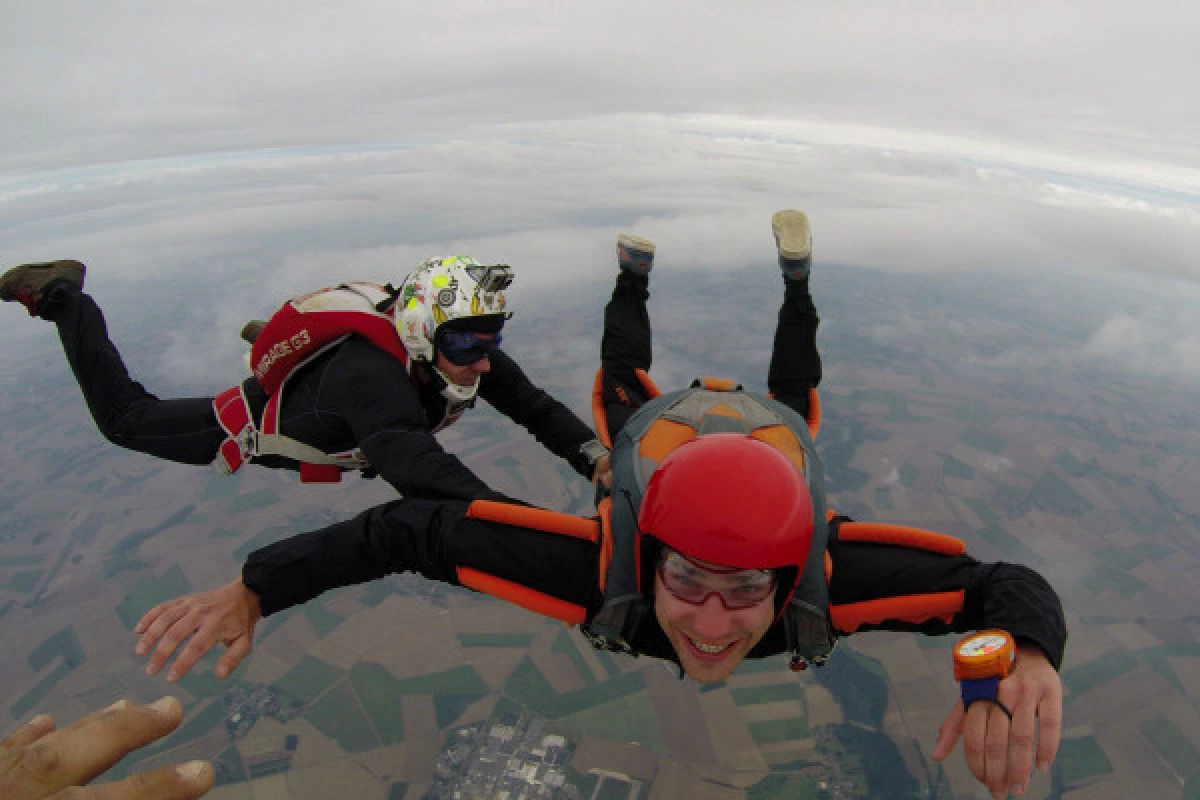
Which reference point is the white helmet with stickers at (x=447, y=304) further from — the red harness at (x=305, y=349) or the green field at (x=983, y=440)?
the green field at (x=983, y=440)

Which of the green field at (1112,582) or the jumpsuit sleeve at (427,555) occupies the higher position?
the jumpsuit sleeve at (427,555)

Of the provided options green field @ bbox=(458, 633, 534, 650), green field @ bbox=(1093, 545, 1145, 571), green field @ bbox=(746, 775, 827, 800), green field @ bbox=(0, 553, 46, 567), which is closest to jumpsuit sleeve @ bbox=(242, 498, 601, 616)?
green field @ bbox=(746, 775, 827, 800)

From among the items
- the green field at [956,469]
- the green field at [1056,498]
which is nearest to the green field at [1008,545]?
the green field at [1056,498]

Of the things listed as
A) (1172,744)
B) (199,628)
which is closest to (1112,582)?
(1172,744)

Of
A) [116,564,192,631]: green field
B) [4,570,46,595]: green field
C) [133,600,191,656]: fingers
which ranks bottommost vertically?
[4,570,46,595]: green field

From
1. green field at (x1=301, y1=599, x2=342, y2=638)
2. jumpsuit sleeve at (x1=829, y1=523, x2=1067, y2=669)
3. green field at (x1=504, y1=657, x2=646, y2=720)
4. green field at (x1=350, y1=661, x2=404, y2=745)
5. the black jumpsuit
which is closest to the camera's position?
jumpsuit sleeve at (x1=829, y1=523, x2=1067, y2=669)

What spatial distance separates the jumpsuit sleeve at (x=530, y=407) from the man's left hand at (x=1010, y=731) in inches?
147

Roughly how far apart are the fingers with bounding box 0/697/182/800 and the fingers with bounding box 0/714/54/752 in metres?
0.04

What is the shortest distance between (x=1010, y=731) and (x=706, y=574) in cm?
120

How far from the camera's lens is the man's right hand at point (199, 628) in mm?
2324

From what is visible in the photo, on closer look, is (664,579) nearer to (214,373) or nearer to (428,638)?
(428,638)

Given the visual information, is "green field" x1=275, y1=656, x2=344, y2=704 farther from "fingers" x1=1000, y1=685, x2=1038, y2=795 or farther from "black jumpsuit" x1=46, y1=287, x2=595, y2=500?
"fingers" x1=1000, y1=685, x2=1038, y2=795

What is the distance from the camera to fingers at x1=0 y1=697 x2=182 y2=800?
926 mm

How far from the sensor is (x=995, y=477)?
75.3 metres
